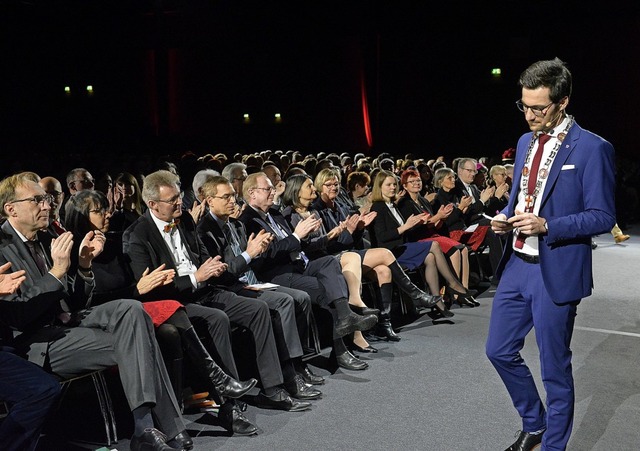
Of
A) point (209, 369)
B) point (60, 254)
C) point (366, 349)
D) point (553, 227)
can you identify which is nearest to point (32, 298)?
point (60, 254)

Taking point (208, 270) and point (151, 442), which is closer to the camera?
point (151, 442)

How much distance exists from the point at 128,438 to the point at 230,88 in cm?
1609

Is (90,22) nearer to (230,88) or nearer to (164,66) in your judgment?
(164,66)

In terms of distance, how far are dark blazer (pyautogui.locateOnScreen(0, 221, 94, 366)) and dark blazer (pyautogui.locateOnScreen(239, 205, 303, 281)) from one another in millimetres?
1340

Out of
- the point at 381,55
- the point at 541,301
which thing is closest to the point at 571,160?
the point at 541,301

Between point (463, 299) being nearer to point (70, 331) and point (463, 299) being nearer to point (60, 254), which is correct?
point (70, 331)

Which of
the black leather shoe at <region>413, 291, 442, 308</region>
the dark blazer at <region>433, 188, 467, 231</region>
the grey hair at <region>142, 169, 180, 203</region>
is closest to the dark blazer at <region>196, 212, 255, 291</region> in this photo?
the grey hair at <region>142, 169, 180, 203</region>

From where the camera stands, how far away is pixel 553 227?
7.80 feet

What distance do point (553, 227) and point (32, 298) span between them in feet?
6.68

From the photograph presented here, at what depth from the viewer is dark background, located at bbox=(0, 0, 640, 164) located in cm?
1248

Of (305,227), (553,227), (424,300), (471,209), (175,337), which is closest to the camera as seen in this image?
(553,227)

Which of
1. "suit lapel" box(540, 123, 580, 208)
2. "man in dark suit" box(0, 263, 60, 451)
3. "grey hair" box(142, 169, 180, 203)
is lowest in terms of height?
"man in dark suit" box(0, 263, 60, 451)

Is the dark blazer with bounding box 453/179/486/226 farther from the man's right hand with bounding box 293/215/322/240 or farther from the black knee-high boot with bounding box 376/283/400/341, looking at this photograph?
the man's right hand with bounding box 293/215/322/240

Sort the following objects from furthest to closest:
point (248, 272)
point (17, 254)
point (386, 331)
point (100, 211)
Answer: point (386, 331), point (248, 272), point (100, 211), point (17, 254)
